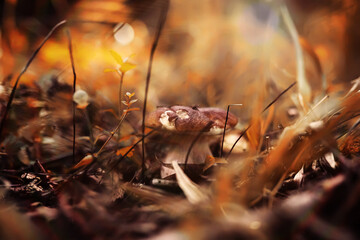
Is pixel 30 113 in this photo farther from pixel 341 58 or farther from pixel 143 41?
pixel 341 58

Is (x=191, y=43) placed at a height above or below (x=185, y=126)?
above

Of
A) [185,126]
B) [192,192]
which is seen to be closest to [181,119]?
[185,126]

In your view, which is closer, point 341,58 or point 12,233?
point 12,233

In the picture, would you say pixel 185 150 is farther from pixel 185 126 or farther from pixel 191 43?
pixel 191 43

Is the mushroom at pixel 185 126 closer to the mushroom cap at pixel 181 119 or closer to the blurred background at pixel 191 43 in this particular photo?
the mushroom cap at pixel 181 119

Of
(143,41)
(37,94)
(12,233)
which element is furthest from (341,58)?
(12,233)

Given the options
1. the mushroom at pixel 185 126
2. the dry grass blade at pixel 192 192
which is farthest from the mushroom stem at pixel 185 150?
the dry grass blade at pixel 192 192

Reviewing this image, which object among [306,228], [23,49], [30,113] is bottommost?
[306,228]
